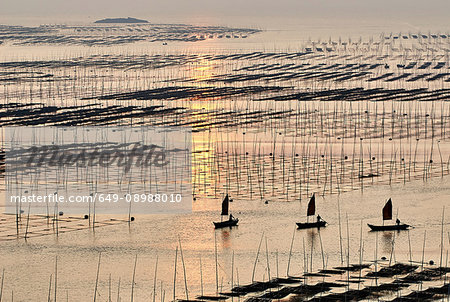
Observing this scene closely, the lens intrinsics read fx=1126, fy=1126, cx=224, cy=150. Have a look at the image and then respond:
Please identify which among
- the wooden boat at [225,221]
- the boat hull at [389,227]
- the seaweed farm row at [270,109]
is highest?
the seaweed farm row at [270,109]

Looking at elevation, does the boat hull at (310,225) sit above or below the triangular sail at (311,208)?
below

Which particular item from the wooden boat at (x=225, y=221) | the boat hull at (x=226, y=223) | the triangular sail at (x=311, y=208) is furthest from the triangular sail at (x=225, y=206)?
Answer: the triangular sail at (x=311, y=208)

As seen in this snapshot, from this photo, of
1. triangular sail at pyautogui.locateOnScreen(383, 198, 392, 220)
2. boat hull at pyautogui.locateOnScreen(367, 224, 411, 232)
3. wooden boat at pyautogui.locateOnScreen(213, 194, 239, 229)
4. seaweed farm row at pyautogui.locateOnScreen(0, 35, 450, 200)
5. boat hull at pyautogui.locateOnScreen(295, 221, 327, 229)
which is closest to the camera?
triangular sail at pyautogui.locateOnScreen(383, 198, 392, 220)

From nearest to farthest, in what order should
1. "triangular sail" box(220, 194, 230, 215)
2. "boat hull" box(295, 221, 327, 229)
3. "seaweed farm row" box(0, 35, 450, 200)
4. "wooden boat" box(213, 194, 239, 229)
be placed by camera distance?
"boat hull" box(295, 221, 327, 229)
"wooden boat" box(213, 194, 239, 229)
"triangular sail" box(220, 194, 230, 215)
"seaweed farm row" box(0, 35, 450, 200)

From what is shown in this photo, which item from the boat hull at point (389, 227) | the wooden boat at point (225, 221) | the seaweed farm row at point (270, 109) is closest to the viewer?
the boat hull at point (389, 227)

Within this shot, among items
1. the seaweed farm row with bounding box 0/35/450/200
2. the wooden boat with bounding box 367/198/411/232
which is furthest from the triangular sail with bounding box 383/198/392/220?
the seaweed farm row with bounding box 0/35/450/200

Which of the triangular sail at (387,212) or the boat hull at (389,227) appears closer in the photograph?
the triangular sail at (387,212)

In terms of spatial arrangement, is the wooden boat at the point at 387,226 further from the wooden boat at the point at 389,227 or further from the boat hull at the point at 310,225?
the boat hull at the point at 310,225

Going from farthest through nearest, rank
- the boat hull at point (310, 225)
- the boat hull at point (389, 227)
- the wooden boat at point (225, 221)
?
the wooden boat at point (225, 221) < the boat hull at point (310, 225) < the boat hull at point (389, 227)

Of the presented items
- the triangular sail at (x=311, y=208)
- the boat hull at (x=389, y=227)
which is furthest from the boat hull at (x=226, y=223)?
the boat hull at (x=389, y=227)

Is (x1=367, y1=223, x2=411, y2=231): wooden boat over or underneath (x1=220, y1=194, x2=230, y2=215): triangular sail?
underneath

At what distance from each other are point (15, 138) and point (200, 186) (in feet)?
50.7

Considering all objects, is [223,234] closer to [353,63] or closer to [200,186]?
[200,186]

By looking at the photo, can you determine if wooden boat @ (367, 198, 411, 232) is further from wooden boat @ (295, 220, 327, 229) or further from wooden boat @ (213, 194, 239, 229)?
wooden boat @ (213, 194, 239, 229)
